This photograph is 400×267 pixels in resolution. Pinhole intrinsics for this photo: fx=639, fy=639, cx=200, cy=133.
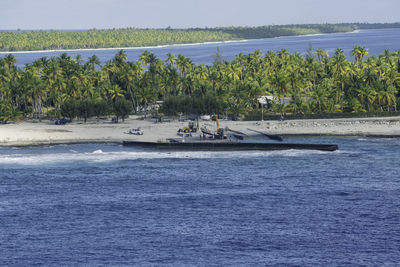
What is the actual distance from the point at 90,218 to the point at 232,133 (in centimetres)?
6386

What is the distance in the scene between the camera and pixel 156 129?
156m

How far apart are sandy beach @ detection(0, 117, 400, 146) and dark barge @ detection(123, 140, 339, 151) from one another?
3.84 meters

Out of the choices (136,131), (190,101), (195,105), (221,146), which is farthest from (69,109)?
(221,146)

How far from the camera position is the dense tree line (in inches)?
6486

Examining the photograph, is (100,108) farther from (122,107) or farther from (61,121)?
(61,121)

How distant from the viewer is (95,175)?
11462 centimetres

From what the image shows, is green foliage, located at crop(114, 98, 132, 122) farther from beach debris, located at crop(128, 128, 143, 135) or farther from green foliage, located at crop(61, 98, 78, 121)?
beach debris, located at crop(128, 128, 143, 135)

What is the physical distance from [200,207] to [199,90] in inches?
3391

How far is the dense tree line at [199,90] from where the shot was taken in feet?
541

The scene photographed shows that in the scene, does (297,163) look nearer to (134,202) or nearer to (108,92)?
(134,202)

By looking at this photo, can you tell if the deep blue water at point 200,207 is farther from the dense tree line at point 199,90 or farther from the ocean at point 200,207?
the dense tree line at point 199,90

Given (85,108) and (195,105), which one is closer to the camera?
(195,105)

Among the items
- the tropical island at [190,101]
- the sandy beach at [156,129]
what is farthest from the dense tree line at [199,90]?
the sandy beach at [156,129]

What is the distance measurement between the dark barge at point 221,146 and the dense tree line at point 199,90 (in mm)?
27984
